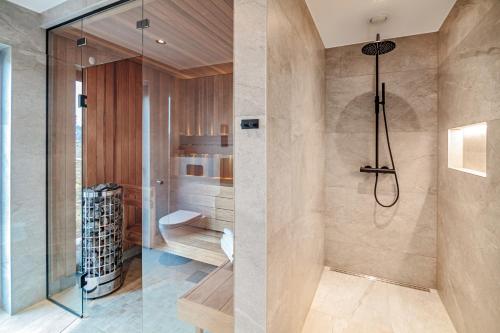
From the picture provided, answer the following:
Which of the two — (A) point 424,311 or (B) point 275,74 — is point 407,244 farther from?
(B) point 275,74

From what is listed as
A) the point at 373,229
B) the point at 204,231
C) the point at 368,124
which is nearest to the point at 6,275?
the point at 204,231

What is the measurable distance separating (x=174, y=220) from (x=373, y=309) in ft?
Answer: 5.79

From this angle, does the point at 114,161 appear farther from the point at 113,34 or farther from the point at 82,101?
the point at 113,34

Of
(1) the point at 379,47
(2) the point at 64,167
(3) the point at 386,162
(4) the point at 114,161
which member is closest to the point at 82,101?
(2) the point at 64,167

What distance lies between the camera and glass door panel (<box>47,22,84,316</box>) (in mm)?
2225

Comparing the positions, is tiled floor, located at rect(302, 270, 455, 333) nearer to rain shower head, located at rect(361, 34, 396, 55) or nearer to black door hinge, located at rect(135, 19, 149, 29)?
rain shower head, located at rect(361, 34, 396, 55)

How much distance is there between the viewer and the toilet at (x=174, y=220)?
5.38 feet

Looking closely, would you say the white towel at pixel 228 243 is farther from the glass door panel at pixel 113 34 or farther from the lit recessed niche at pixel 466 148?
the glass door panel at pixel 113 34

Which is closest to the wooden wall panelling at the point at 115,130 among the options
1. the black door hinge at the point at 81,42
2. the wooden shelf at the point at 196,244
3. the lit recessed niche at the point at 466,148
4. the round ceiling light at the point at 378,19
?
the black door hinge at the point at 81,42

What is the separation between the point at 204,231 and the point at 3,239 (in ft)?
6.10

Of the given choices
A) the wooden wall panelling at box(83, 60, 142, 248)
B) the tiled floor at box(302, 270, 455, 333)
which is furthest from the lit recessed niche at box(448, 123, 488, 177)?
the wooden wall panelling at box(83, 60, 142, 248)

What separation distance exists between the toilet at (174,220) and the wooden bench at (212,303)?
39cm

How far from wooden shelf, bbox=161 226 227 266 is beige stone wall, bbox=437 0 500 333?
4.71 feet

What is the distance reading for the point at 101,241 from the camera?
2.42 m
